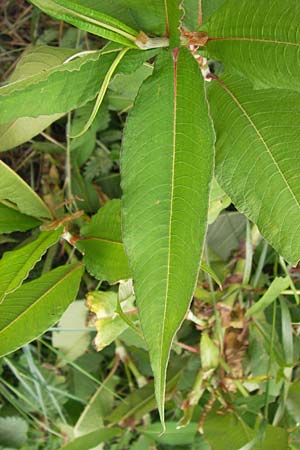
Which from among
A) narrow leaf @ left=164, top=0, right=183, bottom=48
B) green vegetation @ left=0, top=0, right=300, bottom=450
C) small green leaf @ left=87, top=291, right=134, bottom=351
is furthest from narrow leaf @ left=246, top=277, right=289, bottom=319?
narrow leaf @ left=164, top=0, right=183, bottom=48

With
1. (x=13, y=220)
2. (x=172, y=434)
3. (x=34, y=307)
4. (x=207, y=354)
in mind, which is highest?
(x=13, y=220)

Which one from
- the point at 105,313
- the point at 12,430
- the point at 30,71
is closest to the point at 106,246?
the point at 105,313

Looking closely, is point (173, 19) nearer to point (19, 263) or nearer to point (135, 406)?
point (19, 263)

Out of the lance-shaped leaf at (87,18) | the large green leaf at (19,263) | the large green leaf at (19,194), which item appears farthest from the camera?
the large green leaf at (19,194)

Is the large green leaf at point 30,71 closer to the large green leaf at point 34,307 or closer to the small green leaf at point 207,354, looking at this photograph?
the large green leaf at point 34,307

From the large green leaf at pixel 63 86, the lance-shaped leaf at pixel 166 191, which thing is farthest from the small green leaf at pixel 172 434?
the large green leaf at pixel 63 86

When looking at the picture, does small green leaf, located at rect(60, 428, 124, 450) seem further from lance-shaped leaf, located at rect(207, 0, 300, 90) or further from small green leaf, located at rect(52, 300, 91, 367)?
lance-shaped leaf, located at rect(207, 0, 300, 90)
